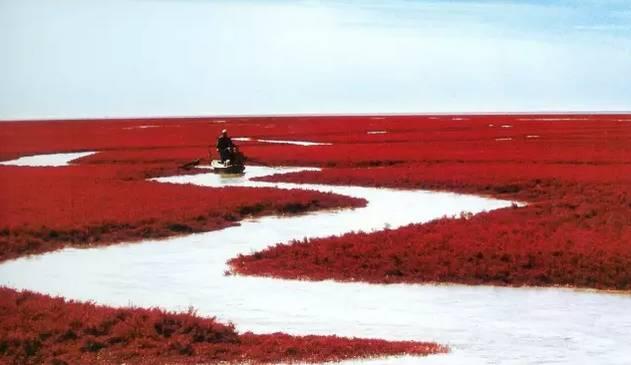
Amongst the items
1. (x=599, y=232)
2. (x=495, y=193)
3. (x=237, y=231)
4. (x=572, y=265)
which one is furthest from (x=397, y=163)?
(x=572, y=265)

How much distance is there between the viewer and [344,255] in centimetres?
1922

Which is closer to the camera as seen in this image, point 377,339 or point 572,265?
point 377,339

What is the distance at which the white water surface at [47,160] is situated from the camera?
51200mm

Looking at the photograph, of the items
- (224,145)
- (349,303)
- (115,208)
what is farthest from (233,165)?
(349,303)

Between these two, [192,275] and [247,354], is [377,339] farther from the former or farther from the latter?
[192,275]

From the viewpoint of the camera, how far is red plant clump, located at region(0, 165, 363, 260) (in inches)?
907

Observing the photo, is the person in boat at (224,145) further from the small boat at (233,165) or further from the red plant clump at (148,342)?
the red plant clump at (148,342)

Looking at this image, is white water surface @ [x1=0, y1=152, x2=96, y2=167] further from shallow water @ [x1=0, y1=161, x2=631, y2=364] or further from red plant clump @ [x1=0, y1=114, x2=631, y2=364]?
shallow water @ [x1=0, y1=161, x2=631, y2=364]

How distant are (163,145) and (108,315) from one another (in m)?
55.8

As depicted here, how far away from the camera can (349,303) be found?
608 inches

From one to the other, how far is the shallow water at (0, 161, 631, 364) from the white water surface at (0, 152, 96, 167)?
30.8 meters

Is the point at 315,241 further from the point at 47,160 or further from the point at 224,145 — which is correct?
the point at 47,160

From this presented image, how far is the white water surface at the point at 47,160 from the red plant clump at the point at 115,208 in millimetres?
12938

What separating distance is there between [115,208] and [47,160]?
30072 mm
